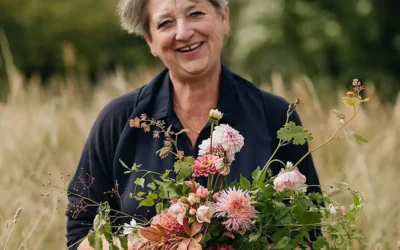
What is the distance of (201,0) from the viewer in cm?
280

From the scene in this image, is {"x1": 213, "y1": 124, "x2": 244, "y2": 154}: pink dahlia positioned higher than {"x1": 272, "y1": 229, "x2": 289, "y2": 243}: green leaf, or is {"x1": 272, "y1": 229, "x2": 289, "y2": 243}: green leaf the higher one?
{"x1": 213, "y1": 124, "x2": 244, "y2": 154}: pink dahlia

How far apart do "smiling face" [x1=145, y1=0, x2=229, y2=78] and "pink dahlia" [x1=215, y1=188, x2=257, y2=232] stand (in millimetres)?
1026

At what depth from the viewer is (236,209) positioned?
1.84 m

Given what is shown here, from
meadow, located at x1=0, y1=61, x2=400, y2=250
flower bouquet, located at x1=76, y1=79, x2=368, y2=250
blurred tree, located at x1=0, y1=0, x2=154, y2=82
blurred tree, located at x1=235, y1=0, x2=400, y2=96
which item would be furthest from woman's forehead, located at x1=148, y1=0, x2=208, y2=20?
blurred tree, located at x1=0, y1=0, x2=154, y2=82

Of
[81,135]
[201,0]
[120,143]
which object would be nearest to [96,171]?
[120,143]

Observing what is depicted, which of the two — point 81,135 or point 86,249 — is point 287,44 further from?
point 86,249

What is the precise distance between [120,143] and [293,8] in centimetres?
828

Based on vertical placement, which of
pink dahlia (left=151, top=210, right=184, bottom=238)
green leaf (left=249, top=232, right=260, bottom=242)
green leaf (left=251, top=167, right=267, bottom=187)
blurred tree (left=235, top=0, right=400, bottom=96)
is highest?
green leaf (left=251, top=167, right=267, bottom=187)

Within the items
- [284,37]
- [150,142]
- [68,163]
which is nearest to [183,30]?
[150,142]

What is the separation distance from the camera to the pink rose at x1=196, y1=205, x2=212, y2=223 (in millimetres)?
1825

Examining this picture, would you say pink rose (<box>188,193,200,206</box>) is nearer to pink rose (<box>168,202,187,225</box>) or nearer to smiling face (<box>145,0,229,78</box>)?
pink rose (<box>168,202,187,225</box>)

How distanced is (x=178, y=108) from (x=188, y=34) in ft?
1.09

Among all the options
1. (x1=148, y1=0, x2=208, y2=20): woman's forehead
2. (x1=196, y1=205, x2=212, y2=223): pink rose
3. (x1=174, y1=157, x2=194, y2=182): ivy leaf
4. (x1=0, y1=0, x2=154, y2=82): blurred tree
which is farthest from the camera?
(x1=0, y1=0, x2=154, y2=82): blurred tree

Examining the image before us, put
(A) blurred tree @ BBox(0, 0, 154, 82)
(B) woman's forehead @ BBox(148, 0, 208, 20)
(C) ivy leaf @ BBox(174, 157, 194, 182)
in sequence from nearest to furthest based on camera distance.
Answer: (C) ivy leaf @ BBox(174, 157, 194, 182)
(B) woman's forehead @ BBox(148, 0, 208, 20)
(A) blurred tree @ BBox(0, 0, 154, 82)
